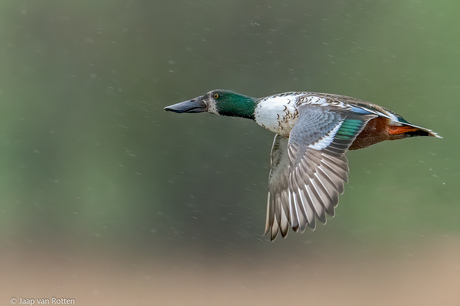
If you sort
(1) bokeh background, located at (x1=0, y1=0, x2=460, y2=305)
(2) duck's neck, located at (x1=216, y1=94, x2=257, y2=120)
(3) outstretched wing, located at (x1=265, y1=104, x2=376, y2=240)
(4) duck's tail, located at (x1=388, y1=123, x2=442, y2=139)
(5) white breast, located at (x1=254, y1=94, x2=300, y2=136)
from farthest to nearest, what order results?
1. (1) bokeh background, located at (x1=0, y1=0, x2=460, y2=305)
2. (2) duck's neck, located at (x1=216, y1=94, x2=257, y2=120)
3. (5) white breast, located at (x1=254, y1=94, x2=300, y2=136)
4. (4) duck's tail, located at (x1=388, y1=123, x2=442, y2=139)
5. (3) outstretched wing, located at (x1=265, y1=104, x2=376, y2=240)

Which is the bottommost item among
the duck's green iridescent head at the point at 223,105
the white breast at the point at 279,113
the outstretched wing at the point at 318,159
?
the outstretched wing at the point at 318,159

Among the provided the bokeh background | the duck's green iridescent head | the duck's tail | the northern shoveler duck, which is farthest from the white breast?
the bokeh background

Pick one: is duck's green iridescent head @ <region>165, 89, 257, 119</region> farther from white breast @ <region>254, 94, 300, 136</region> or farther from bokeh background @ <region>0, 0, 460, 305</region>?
bokeh background @ <region>0, 0, 460, 305</region>

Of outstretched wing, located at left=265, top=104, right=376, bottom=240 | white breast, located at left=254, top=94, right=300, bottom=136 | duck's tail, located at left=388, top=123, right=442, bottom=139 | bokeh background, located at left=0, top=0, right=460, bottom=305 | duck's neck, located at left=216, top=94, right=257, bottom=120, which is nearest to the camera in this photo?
outstretched wing, located at left=265, top=104, right=376, bottom=240

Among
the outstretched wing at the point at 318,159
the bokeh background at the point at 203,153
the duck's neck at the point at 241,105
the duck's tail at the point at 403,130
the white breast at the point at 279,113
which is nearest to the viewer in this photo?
the outstretched wing at the point at 318,159

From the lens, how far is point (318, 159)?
14.5 feet

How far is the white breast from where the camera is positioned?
491 cm

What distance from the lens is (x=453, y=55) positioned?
10094 millimetres

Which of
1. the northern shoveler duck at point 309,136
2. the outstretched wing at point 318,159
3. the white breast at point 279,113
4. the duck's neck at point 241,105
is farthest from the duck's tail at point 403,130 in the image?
the duck's neck at point 241,105

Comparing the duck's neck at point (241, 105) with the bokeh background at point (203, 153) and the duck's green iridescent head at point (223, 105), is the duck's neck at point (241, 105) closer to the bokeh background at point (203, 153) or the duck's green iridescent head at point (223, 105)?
the duck's green iridescent head at point (223, 105)

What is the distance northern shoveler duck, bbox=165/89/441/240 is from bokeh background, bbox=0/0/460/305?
14.1 feet

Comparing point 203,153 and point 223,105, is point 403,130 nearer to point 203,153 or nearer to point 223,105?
point 223,105

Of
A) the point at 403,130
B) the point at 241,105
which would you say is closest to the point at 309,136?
the point at 403,130

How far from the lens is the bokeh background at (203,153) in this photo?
9.82m
